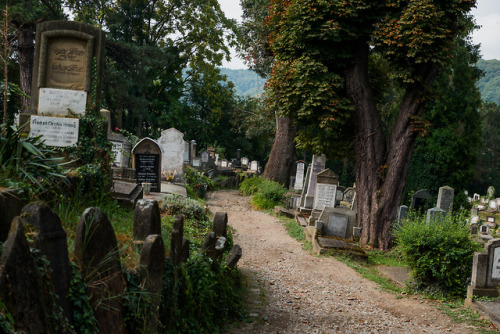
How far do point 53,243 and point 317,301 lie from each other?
571cm

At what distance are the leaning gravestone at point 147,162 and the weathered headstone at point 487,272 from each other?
8.26 meters

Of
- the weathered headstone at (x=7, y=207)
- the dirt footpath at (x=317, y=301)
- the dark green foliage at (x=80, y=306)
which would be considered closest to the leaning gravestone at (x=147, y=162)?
the dirt footpath at (x=317, y=301)

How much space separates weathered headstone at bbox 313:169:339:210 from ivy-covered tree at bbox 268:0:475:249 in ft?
7.83

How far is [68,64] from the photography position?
276 inches

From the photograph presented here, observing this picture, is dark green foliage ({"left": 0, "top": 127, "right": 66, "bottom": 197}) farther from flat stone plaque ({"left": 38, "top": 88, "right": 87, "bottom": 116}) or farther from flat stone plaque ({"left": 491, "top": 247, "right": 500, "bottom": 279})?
flat stone plaque ({"left": 491, "top": 247, "right": 500, "bottom": 279})

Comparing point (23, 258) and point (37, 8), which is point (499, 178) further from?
point (23, 258)

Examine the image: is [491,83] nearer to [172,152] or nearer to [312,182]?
[312,182]

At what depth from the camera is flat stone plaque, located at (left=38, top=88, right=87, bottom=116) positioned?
22.5 feet

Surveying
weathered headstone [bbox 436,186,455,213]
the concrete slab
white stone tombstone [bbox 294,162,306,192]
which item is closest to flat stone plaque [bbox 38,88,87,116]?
the concrete slab

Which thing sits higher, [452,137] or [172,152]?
[452,137]

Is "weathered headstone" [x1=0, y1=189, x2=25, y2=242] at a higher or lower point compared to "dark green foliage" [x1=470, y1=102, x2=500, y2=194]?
lower

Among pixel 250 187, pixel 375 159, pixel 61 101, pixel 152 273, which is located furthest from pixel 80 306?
pixel 250 187

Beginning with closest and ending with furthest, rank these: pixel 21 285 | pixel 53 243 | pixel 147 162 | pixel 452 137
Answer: pixel 21 285
pixel 53 243
pixel 147 162
pixel 452 137

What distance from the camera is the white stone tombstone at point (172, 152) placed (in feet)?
53.1
